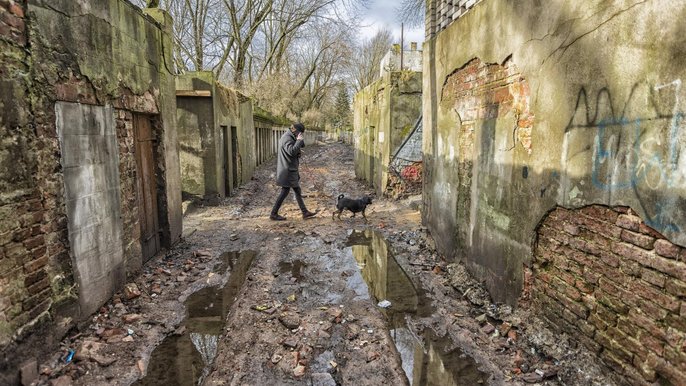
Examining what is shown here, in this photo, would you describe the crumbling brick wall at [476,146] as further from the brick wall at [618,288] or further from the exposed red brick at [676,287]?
the exposed red brick at [676,287]

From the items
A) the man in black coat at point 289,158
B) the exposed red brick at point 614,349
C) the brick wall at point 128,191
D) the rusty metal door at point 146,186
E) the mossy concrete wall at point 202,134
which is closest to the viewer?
the exposed red brick at point 614,349

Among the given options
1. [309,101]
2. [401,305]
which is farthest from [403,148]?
[309,101]

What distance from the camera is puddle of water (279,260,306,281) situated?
5.14 m

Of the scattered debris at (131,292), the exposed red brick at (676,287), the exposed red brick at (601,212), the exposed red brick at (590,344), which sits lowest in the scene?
the scattered debris at (131,292)

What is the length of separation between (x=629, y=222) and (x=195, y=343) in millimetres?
3580

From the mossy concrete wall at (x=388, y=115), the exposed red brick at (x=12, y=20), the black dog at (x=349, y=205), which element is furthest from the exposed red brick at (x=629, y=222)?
the mossy concrete wall at (x=388, y=115)

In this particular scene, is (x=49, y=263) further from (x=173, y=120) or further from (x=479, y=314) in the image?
(x=479, y=314)

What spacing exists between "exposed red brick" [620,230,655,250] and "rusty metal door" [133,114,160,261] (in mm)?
5228

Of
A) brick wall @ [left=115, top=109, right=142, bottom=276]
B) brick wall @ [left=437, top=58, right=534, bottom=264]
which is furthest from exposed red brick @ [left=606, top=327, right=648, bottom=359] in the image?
brick wall @ [left=115, top=109, right=142, bottom=276]

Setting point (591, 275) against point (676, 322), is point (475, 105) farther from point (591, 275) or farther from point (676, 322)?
point (676, 322)

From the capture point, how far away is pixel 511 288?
3854mm

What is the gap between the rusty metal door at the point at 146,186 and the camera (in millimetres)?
5145

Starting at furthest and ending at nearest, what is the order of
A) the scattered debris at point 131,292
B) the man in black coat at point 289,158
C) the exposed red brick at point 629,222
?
the man in black coat at point 289,158 < the scattered debris at point 131,292 < the exposed red brick at point 629,222

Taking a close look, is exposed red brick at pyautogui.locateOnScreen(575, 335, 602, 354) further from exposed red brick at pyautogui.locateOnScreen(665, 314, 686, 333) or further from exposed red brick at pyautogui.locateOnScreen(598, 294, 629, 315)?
exposed red brick at pyautogui.locateOnScreen(665, 314, 686, 333)
